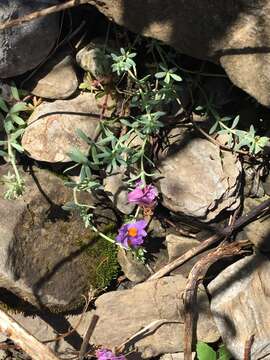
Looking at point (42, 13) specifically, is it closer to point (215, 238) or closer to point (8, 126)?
point (8, 126)

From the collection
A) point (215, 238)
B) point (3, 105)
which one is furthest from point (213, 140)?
point (3, 105)

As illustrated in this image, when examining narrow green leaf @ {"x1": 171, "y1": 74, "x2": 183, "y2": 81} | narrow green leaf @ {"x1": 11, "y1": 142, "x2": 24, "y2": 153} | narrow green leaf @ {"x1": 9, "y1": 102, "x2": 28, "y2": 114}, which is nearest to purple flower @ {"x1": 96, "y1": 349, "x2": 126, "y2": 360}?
narrow green leaf @ {"x1": 11, "y1": 142, "x2": 24, "y2": 153}

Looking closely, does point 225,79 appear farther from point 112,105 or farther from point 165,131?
point 112,105

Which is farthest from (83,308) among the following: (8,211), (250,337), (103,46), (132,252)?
(103,46)

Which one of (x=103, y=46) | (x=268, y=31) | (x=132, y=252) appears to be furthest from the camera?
(x=132, y=252)

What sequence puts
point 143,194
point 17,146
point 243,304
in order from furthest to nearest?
point 243,304 < point 143,194 < point 17,146

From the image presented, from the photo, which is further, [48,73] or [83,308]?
[83,308]

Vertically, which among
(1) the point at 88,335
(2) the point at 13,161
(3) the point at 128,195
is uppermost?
(2) the point at 13,161

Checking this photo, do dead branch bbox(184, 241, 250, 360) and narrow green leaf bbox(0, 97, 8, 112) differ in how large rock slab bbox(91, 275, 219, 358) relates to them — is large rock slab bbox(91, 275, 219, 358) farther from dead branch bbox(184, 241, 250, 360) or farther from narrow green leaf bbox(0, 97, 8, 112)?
narrow green leaf bbox(0, 97, 8, 112)
